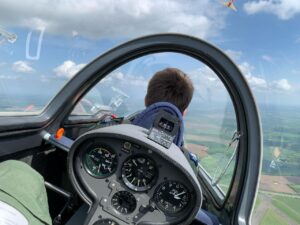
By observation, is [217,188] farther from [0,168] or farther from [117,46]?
[0,168]

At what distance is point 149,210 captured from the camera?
165 cm

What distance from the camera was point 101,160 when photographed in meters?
A: 1.70

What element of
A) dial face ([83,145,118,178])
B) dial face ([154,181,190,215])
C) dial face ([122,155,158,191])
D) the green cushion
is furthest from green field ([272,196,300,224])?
the green cushion

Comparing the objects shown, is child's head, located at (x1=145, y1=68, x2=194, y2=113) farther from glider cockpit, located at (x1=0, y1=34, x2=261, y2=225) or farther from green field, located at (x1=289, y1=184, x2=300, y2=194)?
green field, located at (x1=289, y1=184, x2=300, y2=194)

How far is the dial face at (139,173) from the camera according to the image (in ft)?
5.42

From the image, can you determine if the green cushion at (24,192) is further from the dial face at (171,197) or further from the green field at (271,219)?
the green field at (271,219)

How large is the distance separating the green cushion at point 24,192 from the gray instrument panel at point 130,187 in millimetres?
232

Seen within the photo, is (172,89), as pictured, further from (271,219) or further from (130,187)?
(271,219)

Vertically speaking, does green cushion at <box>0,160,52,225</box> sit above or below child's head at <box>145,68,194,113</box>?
below

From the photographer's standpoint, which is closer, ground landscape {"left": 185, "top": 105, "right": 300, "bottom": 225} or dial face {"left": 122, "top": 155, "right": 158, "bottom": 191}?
dial face {"left": 122, "top": 155, "right": 158, "bottom": 191}

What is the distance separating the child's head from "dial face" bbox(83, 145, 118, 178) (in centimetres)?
44

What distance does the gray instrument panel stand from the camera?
162cm

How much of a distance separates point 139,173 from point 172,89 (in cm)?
54

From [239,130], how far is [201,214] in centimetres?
50
